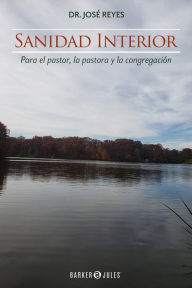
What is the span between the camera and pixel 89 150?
627 feet

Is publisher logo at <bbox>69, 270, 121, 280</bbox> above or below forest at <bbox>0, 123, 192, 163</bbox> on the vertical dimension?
below

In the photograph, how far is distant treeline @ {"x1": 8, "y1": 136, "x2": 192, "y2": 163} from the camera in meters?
187

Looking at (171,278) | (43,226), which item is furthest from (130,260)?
(43,226)

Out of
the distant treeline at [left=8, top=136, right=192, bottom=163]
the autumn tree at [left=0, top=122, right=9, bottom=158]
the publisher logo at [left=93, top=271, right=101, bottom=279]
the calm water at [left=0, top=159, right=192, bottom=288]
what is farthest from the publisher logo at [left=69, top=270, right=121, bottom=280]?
the distant treeline at [left=8, top=136, right=192, bottom=163]

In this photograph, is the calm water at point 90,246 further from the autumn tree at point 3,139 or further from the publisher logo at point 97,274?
the autumn tree at point 3,139

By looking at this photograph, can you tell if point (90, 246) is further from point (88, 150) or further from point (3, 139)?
point (88, 150)

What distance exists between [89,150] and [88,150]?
31.9 inches

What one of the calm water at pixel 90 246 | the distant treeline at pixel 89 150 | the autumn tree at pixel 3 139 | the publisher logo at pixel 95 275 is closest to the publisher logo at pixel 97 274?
the publisher logo at pixel 95 275

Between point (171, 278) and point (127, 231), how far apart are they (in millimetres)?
4175

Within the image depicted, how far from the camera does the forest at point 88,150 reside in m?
187

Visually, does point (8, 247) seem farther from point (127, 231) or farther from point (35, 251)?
point (127, 231)

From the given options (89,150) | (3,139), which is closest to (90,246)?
(3,139)

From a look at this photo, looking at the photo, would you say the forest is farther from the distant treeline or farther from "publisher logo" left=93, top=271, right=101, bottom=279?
Answer: "publisher logo" left=93, top=271, right=101, bottom=279

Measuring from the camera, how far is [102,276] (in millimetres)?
6691
